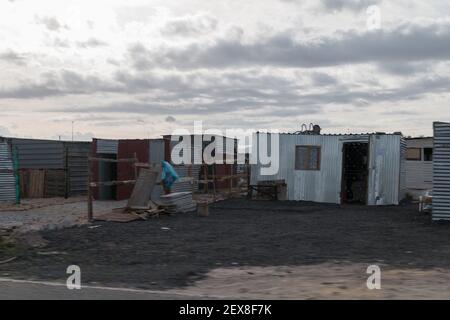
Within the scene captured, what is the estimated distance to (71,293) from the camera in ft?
23.5

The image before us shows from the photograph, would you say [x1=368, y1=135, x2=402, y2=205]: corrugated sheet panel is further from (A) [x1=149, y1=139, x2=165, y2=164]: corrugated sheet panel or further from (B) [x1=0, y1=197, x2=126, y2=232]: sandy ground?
(B) [x1=0, y1=197, x2=126, y2=232]: sandy ground

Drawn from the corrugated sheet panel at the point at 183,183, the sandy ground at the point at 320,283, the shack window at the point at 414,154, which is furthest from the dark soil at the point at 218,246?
the shack window at the point at 414,154

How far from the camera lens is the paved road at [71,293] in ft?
22.6

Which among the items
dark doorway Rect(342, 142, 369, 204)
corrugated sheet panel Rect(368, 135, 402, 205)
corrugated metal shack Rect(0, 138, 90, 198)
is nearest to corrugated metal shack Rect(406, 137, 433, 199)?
dark doorway Rect(342, 142, 369, 204)

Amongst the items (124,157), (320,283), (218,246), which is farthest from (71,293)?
(124,157)

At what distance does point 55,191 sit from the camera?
26.5m

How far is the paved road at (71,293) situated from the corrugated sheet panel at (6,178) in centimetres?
1524

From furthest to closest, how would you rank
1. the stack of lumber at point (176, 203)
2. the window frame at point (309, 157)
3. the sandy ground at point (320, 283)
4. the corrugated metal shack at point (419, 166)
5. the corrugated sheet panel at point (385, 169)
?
1. the corrugated metal shack at point (419, 166)
2. the window frame at point (309, 157)
3. the corrugated sheet panel at point (385, 169)
4. the stack of lumber at point (176, 203)
5. the sandy ground at point (320, 283)

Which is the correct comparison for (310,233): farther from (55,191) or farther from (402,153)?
(55,191)

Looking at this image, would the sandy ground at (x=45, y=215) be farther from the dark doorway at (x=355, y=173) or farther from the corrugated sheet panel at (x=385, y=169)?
the corrugated sheet panel at (x=385, y=169)

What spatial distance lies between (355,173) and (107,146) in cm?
1089

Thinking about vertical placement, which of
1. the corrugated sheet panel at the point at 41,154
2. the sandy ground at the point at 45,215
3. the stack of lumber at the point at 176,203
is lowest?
the sandy ground at the point at 45,215
